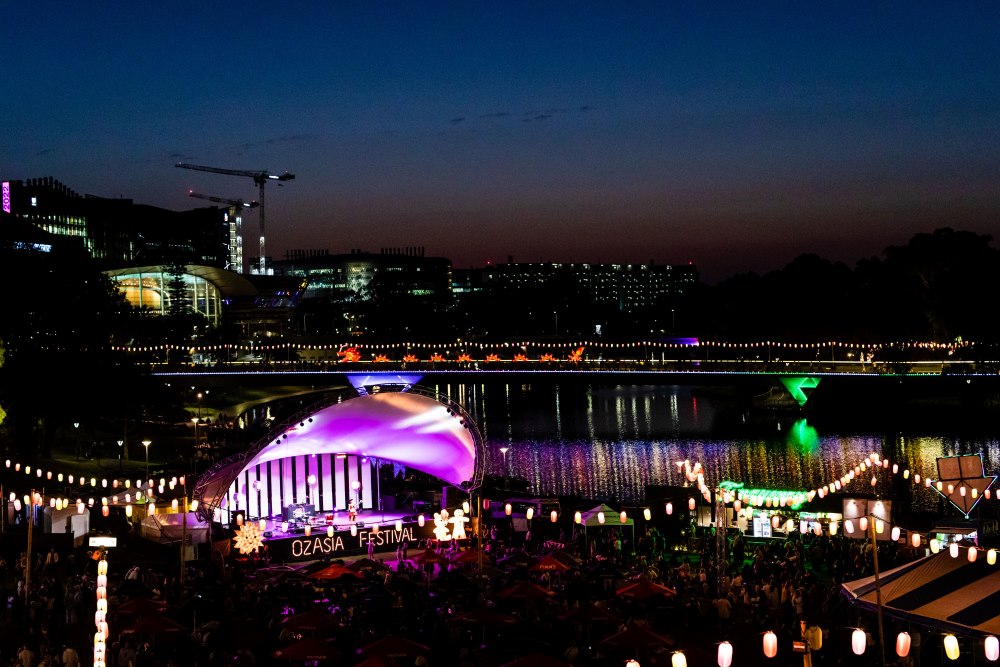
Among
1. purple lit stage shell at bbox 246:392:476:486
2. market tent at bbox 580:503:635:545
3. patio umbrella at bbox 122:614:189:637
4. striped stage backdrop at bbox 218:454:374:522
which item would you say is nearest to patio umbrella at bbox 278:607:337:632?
patio umbrella at bbox 122:614:189:637

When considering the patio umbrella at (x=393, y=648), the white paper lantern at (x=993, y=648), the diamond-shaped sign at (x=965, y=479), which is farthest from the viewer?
the diamond-shaped sign at (x=965, y=479)

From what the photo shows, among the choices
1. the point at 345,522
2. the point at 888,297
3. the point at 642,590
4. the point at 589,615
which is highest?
the point at 888,297

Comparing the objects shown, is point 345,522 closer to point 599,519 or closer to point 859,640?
point 599,519

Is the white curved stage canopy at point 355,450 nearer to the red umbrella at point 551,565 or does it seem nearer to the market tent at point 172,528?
the market tent at point 172,528

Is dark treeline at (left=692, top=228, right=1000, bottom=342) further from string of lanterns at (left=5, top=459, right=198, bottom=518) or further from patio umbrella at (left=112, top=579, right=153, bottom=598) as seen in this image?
patio umbrella at (left=112, top=579, right=153, bottom=598)

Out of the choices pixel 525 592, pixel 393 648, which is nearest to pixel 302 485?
pixel 525 592

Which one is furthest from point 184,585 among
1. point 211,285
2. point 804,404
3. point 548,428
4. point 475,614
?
point 211,285

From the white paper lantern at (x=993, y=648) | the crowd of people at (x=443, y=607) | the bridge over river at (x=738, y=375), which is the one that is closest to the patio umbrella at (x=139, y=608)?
the crowd of people at (x=443, y=607)
